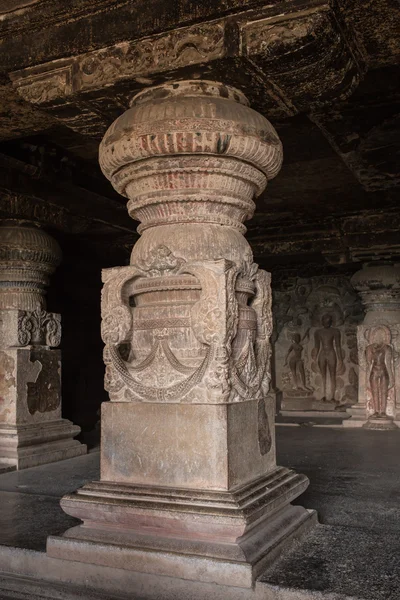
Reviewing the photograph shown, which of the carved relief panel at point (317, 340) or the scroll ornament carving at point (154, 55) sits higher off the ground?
the scroll ornament carving at point (154, 55)

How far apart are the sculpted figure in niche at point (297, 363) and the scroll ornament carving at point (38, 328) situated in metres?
5.80

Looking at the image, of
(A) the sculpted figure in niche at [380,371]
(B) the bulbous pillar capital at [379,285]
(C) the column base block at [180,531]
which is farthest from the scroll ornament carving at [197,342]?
(A) the sculpted figure in niche at [380,371]

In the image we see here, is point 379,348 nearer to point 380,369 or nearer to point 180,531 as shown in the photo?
point 380,369

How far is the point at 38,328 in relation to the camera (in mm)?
6430

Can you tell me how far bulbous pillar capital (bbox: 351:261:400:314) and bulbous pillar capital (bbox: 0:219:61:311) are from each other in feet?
16.1

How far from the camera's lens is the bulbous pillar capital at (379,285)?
9.20 metres

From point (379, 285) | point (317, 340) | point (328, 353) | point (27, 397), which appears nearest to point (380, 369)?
point (379, 285)

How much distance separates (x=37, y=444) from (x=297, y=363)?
6212 mm

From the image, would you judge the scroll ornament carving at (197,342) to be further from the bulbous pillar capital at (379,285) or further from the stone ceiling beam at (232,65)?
the bulbous pillar capital at (379,285)

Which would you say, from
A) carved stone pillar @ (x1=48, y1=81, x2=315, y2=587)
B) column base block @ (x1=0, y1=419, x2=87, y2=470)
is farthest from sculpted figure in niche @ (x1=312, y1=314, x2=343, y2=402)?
carved stone pillar @ (x1=48, y1=81, x2=315, y2=587)

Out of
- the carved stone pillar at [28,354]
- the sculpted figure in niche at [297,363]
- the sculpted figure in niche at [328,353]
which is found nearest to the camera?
the carved stone pillar at [28,354]

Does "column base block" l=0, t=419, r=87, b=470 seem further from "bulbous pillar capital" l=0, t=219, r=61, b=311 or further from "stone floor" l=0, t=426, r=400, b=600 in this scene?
"bulbous pillar capital" l=0, t=219, r=61, b=311

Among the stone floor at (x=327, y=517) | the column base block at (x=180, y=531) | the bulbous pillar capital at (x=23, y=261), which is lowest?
the stone floor at (x=327, y=517)

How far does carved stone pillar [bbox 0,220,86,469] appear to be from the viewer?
20.0 feet
